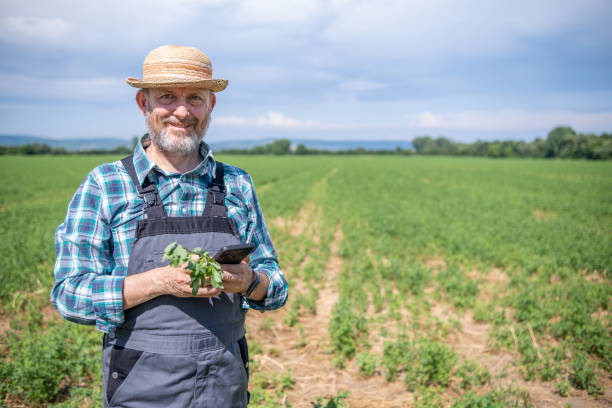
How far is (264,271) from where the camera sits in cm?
209

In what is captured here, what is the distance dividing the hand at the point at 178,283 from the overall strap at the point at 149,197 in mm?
308

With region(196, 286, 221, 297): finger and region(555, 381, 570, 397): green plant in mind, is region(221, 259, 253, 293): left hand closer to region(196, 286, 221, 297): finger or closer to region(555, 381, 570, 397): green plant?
region(196, 286, 221, 297): finger

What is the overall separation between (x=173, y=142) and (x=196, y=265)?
75 cm

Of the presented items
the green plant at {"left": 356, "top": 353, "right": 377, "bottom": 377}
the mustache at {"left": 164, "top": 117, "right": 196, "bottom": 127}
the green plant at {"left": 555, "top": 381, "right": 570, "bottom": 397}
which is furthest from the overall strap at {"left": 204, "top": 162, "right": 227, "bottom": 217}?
the green plant at {"left": 555, "top": 381, "right": 570, "bottom": 397}

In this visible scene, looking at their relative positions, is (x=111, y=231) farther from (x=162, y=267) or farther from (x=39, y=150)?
(x=39, y=150)

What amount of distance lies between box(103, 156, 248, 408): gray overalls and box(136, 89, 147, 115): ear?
392 millimetres

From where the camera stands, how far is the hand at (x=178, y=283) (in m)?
1.67

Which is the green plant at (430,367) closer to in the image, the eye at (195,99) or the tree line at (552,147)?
the eye at (195,99)

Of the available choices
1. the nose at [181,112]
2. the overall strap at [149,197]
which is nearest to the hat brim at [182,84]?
the nose at [181,112]

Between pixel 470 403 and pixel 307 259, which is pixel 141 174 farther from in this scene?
pixel 307 259

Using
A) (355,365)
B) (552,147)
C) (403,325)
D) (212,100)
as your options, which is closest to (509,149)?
(552,147)

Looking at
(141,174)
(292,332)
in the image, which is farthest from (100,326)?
(292,332)

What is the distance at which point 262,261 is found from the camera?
2209 millimetres

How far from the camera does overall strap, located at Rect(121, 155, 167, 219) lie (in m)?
1.88
